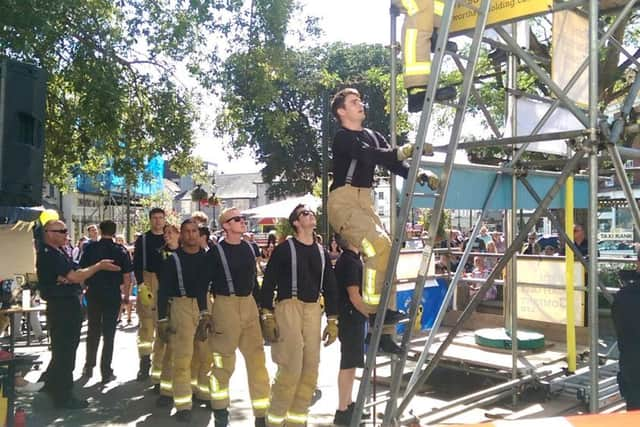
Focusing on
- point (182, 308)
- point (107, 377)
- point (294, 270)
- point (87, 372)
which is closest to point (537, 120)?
point (294, 270)

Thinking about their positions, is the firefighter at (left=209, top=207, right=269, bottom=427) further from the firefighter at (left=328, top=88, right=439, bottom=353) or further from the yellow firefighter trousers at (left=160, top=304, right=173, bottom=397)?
the firefighter at (left=328, top=88, right=439, bottom=353)

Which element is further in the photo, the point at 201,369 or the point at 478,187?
the point at 201,369

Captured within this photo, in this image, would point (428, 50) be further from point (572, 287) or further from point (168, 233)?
point (168, 233)

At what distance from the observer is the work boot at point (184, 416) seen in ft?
19.5

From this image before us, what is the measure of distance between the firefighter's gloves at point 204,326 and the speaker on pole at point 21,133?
5.60 feet

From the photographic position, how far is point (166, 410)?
6379mm

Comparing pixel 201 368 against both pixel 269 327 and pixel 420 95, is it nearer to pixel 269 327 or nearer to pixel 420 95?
pixel 269 327

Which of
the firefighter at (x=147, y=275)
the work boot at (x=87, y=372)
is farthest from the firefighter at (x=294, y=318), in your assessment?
the work boot at (x=87, y=372)

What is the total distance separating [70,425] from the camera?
5.88 m

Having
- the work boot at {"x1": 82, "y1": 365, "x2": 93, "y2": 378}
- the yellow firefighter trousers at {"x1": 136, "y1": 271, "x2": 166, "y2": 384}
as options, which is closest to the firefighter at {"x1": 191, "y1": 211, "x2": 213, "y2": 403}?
the yellow firefighter trousers at {"x1": 136, "y1": 271, "x2": 166, "y2": 384}

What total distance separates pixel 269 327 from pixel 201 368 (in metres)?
1.76

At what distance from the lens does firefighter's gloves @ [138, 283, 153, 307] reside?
24.8 ft

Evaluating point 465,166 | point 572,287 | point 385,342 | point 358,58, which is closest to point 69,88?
point 465,166

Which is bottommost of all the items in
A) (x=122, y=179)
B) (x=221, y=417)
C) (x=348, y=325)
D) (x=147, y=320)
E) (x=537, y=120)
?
(x=221, y=417)
